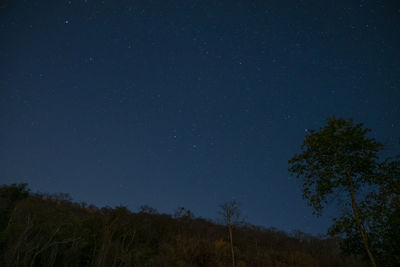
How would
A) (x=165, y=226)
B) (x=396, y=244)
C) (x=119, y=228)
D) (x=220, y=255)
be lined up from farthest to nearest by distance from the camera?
(x=165, y=226) → (x=220, y=255) → (x=119, y=228) → (x=396, y=244)

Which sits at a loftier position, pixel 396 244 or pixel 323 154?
pixel 323 154

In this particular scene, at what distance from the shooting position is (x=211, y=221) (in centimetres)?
3694

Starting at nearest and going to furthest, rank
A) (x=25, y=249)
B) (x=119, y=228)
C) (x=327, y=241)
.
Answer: (x=25, y=249) < (x=119, y=228) < (x=327, y=241)

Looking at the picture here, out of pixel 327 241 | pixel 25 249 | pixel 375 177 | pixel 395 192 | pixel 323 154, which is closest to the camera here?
→ pixel 25 249

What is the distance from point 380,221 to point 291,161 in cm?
322

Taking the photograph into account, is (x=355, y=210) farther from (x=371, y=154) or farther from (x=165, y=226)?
(x=165, y=226)

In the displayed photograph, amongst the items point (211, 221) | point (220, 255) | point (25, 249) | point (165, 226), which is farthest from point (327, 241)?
point (25, 249)

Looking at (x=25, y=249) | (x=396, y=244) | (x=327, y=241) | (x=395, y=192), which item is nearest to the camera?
(x=25, y=249)

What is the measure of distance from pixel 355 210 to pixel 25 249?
30.9 feet

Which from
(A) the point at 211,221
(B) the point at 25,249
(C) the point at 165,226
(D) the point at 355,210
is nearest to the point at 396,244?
(D) the point at 355,210

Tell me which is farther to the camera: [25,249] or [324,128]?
[324,128]

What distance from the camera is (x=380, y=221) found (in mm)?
6727

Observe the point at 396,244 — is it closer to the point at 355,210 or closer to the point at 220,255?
the point at 355,210

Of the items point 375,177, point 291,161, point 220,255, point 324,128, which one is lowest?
point 220,255
